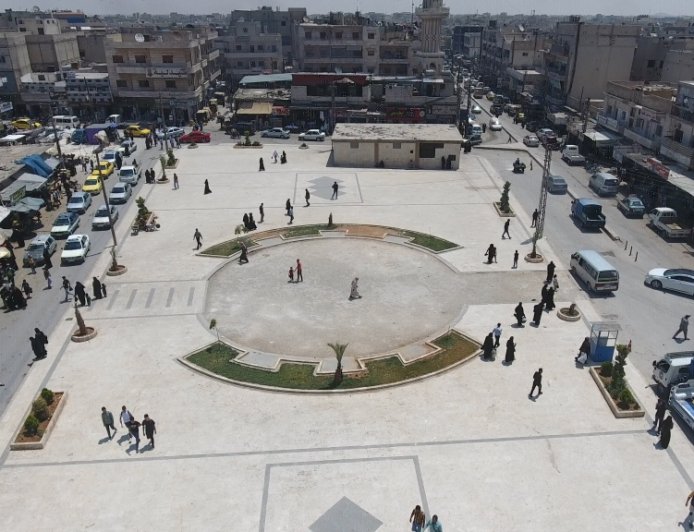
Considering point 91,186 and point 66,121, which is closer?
point 91,186

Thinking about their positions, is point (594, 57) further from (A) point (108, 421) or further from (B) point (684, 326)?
(A) point (108, 421)

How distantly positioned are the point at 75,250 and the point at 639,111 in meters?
49.3

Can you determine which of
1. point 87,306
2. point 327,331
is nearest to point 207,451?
point 327,331

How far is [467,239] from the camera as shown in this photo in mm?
38000

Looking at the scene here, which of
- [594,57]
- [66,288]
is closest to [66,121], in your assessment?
[66,288]

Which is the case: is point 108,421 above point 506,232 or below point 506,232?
above

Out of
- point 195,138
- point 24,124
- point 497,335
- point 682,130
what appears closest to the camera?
point 497,335

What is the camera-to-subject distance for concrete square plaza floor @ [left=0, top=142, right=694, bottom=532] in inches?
686

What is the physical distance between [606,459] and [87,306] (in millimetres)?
25142

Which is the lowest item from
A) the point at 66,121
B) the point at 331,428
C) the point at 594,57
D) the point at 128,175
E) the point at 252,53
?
the point at 331,428

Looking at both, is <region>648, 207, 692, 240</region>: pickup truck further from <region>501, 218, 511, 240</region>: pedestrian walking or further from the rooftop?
the rooftop

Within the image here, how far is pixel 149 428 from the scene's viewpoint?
19719 mm

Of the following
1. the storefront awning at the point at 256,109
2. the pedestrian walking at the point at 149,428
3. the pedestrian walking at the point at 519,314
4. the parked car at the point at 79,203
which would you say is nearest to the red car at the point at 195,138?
the storefront awning at the point at 256,109

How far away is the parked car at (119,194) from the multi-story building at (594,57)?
55013 millimetres
